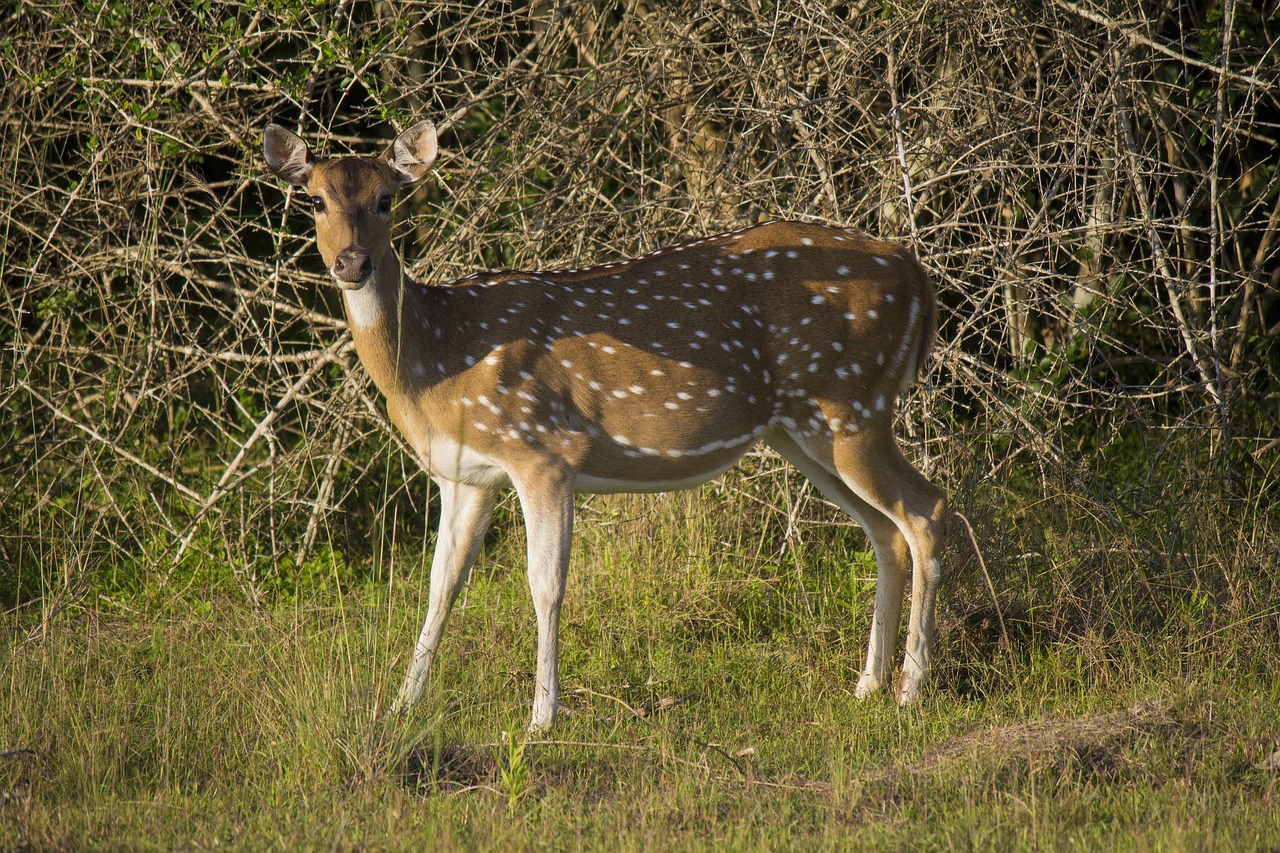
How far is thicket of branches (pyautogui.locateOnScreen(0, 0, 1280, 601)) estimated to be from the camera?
249 inches

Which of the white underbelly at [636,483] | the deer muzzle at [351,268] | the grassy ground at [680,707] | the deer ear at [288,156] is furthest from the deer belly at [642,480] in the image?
the deer ear at [288,156]

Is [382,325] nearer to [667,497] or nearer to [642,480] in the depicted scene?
[642,480]

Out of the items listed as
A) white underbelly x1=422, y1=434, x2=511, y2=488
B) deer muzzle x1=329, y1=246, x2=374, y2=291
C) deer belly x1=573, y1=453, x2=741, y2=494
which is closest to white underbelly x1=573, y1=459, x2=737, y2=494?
deer belly x1=573, y1=453, x2=741, y2=494

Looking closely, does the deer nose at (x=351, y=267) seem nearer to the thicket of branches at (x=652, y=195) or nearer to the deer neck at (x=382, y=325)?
the deer neck at (x=382, y=325)

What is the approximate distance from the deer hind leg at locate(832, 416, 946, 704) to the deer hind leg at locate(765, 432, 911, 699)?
10cm

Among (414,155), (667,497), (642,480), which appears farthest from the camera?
(667,497)

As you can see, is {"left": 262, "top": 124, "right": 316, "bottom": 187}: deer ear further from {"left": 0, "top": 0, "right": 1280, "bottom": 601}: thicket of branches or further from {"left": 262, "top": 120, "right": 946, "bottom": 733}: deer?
{"left": 0, "top": 0, "right": 1280, "bottom": 601}: thicket of branches

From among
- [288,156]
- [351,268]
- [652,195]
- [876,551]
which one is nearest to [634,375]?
[351,268]

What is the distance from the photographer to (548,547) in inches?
202

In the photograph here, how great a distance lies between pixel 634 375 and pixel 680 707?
1344 mm

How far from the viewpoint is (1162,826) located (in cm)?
387

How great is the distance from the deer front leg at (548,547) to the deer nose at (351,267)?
1002 millimetres

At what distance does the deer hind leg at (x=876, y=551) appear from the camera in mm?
5566

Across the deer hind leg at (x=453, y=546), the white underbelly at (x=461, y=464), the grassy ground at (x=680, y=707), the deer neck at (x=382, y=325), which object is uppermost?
the deer neck at (x=382, y=325)
